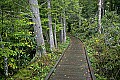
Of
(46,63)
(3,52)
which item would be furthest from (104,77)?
(3,52)

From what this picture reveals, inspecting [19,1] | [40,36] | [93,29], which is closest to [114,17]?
[93,29]

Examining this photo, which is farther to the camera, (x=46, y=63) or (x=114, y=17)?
(x=114, y=17)

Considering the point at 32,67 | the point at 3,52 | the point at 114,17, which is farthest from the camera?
the point at 114,17

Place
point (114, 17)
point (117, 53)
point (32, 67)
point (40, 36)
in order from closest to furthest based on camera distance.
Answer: point (117, 53) < point (32, 67) < point (40, 36) < point (114, 17)

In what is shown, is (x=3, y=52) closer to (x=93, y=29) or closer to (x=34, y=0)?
(x=34, y=0)

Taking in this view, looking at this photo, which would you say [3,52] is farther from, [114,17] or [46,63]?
[114,17]

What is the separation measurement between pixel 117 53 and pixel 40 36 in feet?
18.5

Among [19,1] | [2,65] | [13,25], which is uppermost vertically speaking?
[19,1]

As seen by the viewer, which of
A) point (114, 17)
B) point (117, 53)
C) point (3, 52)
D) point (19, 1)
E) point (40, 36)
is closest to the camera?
point (3, 52)

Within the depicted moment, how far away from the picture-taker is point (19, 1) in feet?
32.6

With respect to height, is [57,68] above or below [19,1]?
below

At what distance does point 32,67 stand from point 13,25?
2.96 m

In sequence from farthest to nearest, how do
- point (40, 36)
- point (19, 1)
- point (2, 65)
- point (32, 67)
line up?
point (40, 36) → point (19, 1) → point (32, 67) → point (2, 65)

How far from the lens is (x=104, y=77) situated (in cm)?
790
